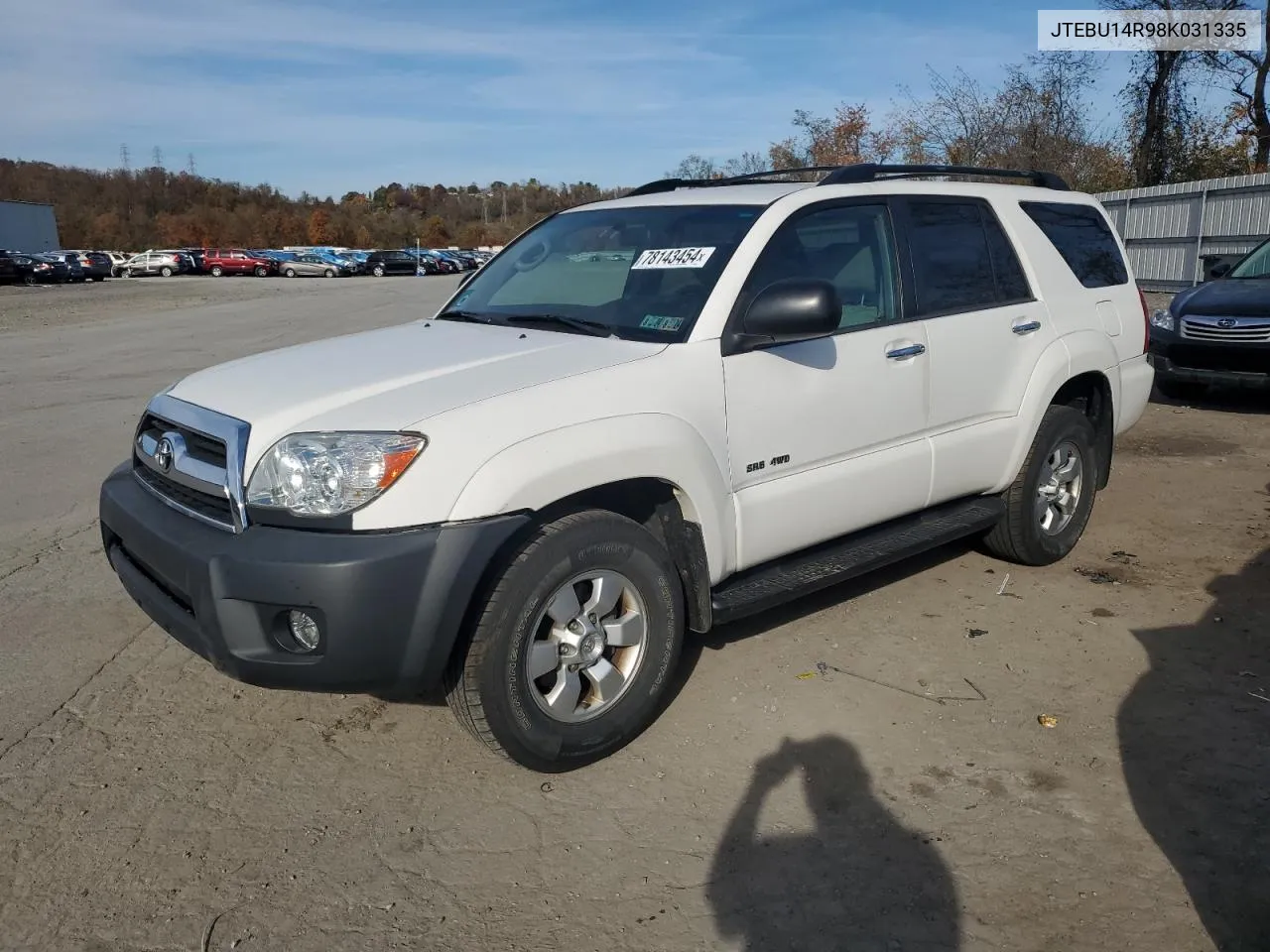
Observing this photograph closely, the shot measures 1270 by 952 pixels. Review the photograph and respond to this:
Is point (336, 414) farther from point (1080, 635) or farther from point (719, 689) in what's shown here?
point (1080, 635)

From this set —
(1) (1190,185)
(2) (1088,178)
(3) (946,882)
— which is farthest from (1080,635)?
(2) (1088,178)

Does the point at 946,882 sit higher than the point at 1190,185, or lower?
lower

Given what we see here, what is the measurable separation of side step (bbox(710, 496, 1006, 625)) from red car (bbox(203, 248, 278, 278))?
191 ft

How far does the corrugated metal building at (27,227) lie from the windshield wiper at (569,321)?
63.5m

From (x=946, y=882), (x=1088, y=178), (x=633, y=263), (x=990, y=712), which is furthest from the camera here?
(x=1088, y=178)

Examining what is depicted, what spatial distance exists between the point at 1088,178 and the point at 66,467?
2434cm

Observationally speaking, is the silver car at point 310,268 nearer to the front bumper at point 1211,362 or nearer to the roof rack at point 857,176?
the front bumper at point 1211,362

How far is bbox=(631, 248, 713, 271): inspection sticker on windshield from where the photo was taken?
154 inches

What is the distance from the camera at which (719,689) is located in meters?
4.01

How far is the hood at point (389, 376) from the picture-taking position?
3135 millimetres

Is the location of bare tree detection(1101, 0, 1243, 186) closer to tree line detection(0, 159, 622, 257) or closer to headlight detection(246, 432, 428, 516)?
headlight detection(246, 432, 428, 516)

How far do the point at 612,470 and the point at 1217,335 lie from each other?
7850mm

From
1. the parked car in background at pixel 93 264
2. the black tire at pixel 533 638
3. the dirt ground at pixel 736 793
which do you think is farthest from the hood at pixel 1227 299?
the parked car in background at pixel 93 264

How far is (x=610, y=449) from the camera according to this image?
3.30 m
